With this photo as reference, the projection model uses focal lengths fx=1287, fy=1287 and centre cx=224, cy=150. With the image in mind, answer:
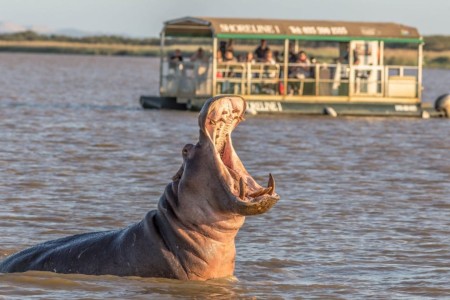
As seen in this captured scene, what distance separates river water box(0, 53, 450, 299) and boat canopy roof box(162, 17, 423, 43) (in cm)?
166

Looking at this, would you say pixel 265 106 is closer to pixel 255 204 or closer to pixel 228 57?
pixel 228 57

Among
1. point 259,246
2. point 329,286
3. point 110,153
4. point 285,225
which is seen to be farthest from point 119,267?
point 110,153

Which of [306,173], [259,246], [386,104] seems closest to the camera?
[259,246]

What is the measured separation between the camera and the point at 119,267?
23.8 feet

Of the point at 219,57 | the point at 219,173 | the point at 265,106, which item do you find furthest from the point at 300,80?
the point at 219,173

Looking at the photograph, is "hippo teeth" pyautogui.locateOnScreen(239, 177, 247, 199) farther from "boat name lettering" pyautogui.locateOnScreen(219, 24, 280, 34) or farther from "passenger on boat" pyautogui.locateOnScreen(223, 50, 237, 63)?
"passenger on boat" pyautogui.locateOnScreen(223, 50, 237, 63)

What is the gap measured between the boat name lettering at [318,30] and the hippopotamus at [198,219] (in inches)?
749

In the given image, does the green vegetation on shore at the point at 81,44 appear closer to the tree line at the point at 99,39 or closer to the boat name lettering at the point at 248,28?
the tree line at the point at 99,39

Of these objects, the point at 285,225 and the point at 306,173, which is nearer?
the point at 285,225

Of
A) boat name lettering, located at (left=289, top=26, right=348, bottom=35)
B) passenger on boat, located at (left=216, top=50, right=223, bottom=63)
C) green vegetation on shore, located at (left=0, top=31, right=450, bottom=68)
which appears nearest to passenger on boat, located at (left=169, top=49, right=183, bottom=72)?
passenger on boat, located at (left=216, top=50, right=223, bottom=63)

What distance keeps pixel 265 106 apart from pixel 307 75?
1.13 meters

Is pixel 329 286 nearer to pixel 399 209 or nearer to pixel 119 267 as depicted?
pixel 119 267

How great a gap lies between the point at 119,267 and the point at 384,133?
1643cm

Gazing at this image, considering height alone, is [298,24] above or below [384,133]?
above
